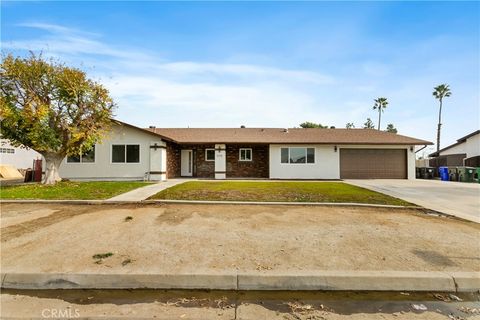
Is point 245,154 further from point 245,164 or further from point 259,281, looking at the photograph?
point 259,281

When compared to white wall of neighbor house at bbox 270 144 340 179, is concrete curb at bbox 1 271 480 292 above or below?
below

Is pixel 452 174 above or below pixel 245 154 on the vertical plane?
below

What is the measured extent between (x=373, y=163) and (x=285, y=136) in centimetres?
662

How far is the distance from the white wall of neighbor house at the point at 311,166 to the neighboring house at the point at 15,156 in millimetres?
21032

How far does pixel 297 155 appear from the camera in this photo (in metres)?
21.0

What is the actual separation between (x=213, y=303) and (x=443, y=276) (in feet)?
10.9

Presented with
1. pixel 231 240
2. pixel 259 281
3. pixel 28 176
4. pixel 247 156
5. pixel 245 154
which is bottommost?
pixel 259 281

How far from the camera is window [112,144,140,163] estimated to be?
1809 centimetres

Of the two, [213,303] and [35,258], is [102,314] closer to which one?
[213,303]

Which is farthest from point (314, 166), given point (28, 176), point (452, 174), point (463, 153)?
point (28, 176)

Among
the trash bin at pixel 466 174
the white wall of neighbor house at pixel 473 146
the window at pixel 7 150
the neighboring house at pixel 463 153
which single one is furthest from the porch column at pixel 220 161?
the white wall of neighbor house at pixel 473 146

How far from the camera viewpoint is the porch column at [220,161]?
2103 cm

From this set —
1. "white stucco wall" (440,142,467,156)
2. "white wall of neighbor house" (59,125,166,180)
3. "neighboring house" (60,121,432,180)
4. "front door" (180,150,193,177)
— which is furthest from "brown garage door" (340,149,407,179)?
"white wall of neighbor house" (59,125,166,180)

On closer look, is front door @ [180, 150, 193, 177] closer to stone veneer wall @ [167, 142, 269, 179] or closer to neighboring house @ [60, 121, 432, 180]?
neighboring house @ [60, 121, 432, 180]
